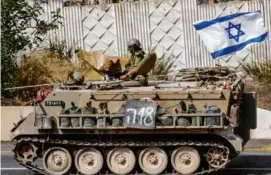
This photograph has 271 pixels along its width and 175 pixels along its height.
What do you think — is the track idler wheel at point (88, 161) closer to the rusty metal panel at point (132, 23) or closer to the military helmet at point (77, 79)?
the military helmet at point (77, 79)

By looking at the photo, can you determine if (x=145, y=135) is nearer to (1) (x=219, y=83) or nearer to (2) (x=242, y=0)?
(1) (x=219, y=83)

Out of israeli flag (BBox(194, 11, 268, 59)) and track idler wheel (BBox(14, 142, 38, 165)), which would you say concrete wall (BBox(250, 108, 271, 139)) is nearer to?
israeli flag (BBox(194, 11, 268, 59))

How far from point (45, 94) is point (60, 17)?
8.38m

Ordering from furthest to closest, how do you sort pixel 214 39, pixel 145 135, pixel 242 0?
pixel 242 0 → pixel 214 39 → pixel 145 135

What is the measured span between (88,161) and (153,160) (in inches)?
47.4

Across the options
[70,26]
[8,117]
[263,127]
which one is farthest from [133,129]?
[70,26]

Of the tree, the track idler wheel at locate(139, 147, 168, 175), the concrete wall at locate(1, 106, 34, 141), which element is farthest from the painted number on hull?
the tree

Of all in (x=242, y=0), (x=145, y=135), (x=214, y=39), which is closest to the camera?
(x=145, y=135)

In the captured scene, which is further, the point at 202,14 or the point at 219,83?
the point at 202,14

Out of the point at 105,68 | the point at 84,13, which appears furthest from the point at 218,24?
the point at 105,68

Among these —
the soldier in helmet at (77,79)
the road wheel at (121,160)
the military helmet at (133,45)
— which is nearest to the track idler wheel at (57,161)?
the road wheel at (121,160)

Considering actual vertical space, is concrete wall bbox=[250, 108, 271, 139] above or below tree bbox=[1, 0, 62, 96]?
below

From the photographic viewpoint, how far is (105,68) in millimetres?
15156

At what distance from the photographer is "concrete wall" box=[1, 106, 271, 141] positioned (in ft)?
65.8
